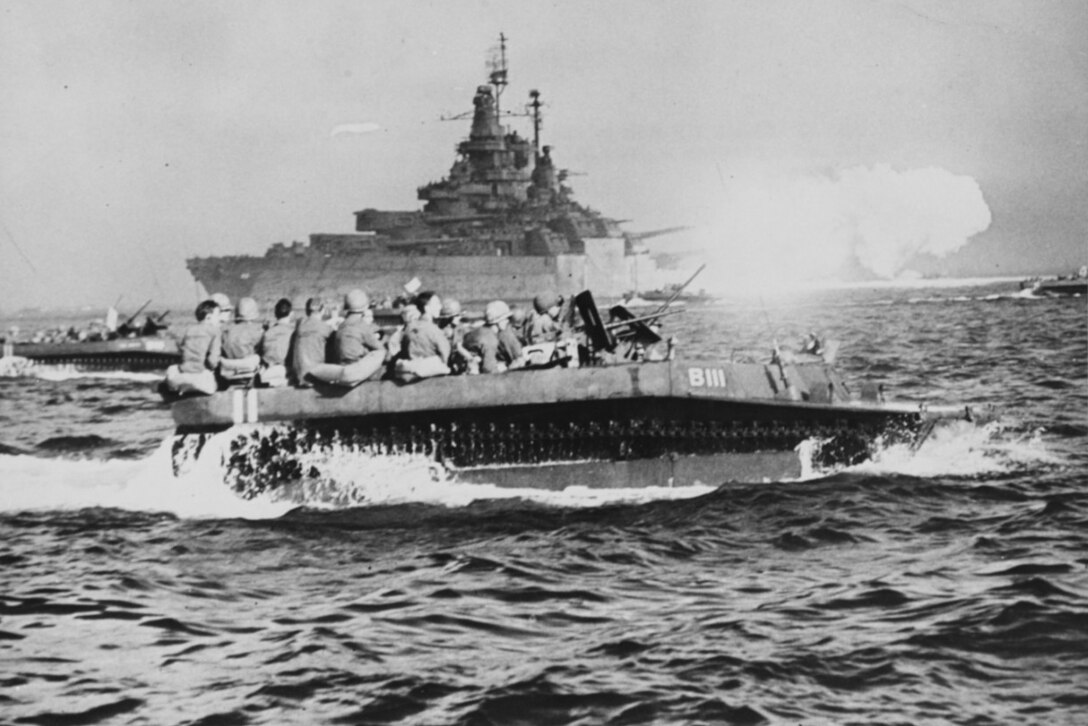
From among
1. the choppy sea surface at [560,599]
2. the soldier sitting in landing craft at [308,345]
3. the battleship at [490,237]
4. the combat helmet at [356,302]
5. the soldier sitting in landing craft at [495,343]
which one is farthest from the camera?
the battleship at [490,237]

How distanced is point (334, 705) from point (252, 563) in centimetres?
388

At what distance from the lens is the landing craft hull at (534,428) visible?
12.7m

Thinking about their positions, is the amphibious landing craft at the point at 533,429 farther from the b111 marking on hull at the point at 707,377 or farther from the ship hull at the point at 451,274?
the ship hull at the point at 451,274

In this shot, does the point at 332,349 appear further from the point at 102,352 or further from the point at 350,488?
the point at 102,352

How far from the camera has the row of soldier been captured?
41.9 ft

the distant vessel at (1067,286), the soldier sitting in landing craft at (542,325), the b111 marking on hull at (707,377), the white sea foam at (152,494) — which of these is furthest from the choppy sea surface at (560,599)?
the distant vessel at (1067,286)

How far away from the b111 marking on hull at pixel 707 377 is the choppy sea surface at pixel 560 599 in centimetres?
105

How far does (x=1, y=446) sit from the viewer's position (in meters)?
18.4

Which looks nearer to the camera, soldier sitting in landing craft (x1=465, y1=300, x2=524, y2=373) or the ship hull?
soldier sitting in landing craft (x1=465, y1=300, x2=524, y2=373)

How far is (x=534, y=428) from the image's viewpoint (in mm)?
12883

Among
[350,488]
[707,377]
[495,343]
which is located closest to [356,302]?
[495,343]

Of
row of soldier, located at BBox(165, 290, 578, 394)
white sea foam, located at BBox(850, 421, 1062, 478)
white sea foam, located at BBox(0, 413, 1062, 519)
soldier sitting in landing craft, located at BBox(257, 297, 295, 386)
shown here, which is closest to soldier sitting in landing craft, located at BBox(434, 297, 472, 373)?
row of soldier, located at BBox(165, 290, 578, 394)

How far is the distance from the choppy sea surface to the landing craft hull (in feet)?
1.09

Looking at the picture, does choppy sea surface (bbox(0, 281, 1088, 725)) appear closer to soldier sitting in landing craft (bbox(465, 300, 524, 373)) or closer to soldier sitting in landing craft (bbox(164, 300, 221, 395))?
soldier sitting in landing craft (bbox(164, 300, 221, 395))
